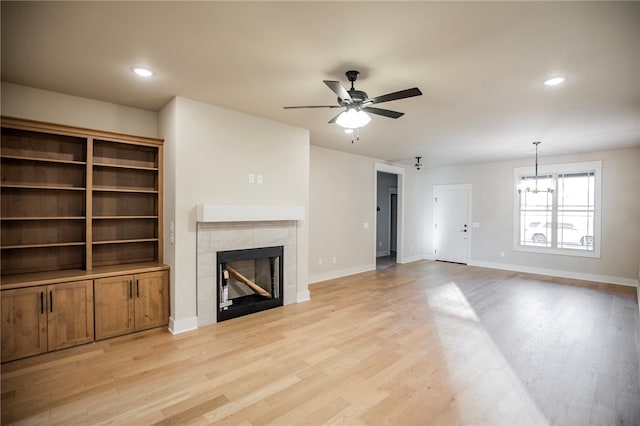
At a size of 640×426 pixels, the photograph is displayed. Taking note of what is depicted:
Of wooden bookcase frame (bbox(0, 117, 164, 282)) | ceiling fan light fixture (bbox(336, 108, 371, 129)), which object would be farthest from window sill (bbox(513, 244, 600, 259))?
wooden bookcase frame (bbox(0, 117, 164, 282))

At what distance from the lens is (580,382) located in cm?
259

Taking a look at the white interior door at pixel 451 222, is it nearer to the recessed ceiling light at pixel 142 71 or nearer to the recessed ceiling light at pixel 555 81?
the recessed ceiling light at pixel 555 81

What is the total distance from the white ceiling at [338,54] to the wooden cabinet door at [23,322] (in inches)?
83.7

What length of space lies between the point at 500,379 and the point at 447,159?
230 inches

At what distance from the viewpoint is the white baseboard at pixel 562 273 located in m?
6.05

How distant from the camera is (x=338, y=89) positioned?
2.56 metres

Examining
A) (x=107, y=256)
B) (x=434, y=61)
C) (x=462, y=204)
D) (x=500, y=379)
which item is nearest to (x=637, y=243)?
(x=462, y=204)

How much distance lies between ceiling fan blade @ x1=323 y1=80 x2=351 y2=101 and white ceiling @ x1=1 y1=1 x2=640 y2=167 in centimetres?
27

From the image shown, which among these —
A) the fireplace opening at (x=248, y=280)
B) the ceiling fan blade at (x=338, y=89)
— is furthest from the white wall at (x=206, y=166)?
the ceiling fan blade at (x=338, y=89)

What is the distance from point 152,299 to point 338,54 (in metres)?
3.34

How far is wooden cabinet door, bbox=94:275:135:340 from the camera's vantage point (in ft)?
10.9

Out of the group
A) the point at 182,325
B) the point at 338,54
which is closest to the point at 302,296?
the point at 182,325

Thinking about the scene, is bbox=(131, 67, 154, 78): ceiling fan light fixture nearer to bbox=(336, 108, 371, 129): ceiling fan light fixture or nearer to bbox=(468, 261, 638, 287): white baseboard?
bbox=(336, 108, 371, 129): ceiling fan light fixture

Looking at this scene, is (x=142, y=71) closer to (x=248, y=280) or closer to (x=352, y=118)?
(x=352, y=118)
